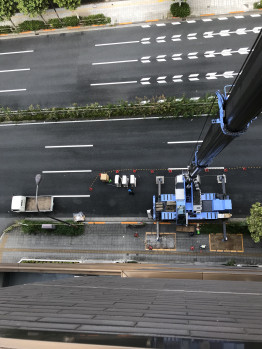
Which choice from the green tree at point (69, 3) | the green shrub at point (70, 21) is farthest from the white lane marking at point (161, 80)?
the green shrub at point (70, 21)

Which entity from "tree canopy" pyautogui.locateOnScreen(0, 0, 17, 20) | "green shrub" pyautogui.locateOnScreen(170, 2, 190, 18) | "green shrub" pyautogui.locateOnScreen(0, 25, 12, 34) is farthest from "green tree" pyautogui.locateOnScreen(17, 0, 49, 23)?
"green shrub" pyautogui.locateOnScreen(170, 2, 190, 18)

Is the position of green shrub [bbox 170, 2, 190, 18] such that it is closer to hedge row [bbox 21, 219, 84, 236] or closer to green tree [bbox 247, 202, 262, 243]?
green tree [bbox 247, 202, 262, 243]

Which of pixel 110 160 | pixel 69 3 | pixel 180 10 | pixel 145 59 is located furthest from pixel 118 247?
pixel 69 3

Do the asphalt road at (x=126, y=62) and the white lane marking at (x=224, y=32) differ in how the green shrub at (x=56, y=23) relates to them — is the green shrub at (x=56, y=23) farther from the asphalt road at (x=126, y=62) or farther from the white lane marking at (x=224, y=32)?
the white lane marking at (x=224, y=32)

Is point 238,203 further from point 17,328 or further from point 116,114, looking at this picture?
point 17,328

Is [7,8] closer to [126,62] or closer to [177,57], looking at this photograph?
[126,62]
